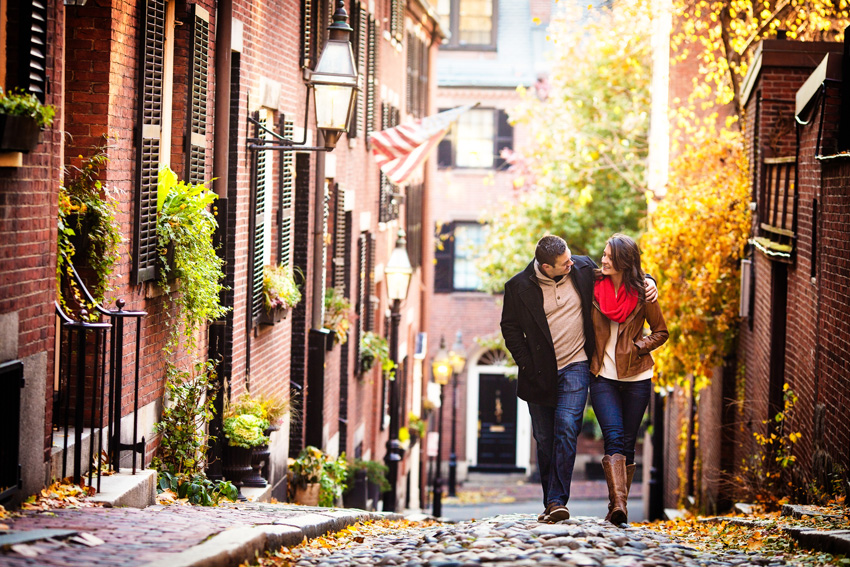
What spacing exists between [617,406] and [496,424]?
27297 mm

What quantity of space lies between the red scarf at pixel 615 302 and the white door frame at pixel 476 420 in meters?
26.5

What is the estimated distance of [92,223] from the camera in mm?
7391

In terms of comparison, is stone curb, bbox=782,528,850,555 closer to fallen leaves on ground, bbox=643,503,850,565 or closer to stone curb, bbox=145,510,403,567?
fallen leaves on ground, bbox=643,503,850,565

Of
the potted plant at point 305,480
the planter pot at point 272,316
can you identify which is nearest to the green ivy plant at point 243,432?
the planter pot at point 272,316

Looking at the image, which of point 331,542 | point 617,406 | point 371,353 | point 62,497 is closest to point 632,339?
point 617,406

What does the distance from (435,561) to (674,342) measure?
1014 centimetres

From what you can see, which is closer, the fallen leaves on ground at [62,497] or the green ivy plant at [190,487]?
the fallen leaves on ground at [62,497]

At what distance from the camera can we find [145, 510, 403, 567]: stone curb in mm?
5289

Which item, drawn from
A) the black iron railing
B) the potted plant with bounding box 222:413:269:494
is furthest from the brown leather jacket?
the potted plant with bounding box 222:413:269:494

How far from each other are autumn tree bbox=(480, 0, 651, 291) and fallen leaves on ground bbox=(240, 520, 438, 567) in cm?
1485

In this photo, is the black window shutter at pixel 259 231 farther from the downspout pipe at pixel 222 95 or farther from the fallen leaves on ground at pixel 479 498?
the fallen leaves on ground at pixel 479 498

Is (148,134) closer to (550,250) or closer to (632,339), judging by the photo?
Answer: (550,250)

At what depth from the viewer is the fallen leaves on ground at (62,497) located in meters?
6.35

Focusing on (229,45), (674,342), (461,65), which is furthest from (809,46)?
(461,65)
